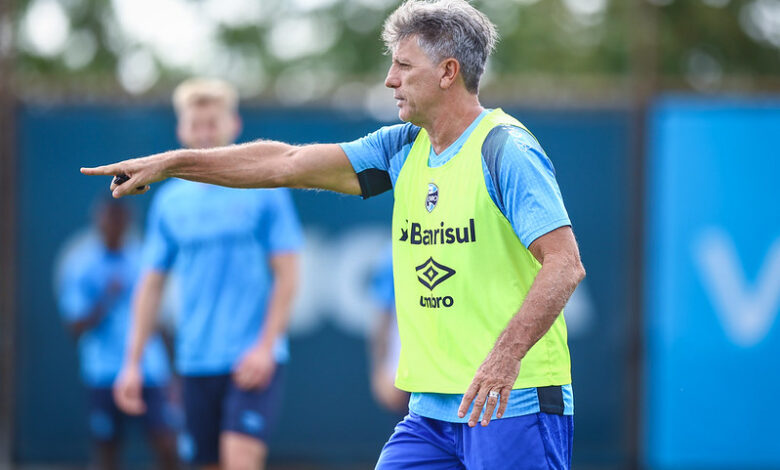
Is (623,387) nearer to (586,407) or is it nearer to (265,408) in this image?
(586,407)

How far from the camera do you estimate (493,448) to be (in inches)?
153

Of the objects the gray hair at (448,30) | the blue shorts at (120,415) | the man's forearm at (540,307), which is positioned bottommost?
the blue shorts at (120,415)

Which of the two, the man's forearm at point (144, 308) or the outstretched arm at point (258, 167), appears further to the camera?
the man's forearm at point (144, 308)

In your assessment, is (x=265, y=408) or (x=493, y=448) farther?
(x=265, y=408)

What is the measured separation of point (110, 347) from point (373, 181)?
4.96m

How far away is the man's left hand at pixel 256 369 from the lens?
622cm

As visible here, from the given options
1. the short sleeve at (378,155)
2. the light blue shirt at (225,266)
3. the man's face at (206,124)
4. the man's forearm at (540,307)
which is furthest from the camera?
the man's face at (206,124)

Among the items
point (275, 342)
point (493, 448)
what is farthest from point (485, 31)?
point (275, 342)

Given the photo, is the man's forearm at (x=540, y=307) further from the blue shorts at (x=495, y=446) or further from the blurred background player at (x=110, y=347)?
the blurred background player at (x=110, y=347)

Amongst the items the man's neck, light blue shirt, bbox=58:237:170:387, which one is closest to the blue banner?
light blue shirt, bbox=58:237:170:387

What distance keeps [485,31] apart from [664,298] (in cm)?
633

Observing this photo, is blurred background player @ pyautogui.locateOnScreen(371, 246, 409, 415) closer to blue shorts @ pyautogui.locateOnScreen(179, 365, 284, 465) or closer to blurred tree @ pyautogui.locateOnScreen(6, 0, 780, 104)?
Answer: blue shorts @ pyautogui.locateOnScreen(179, 365, 284, 465)

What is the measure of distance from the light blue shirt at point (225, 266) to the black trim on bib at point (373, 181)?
2.13 m

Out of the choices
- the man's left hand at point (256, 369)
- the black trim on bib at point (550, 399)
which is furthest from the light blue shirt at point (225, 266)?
the black trim on bib at point (550, 399)
